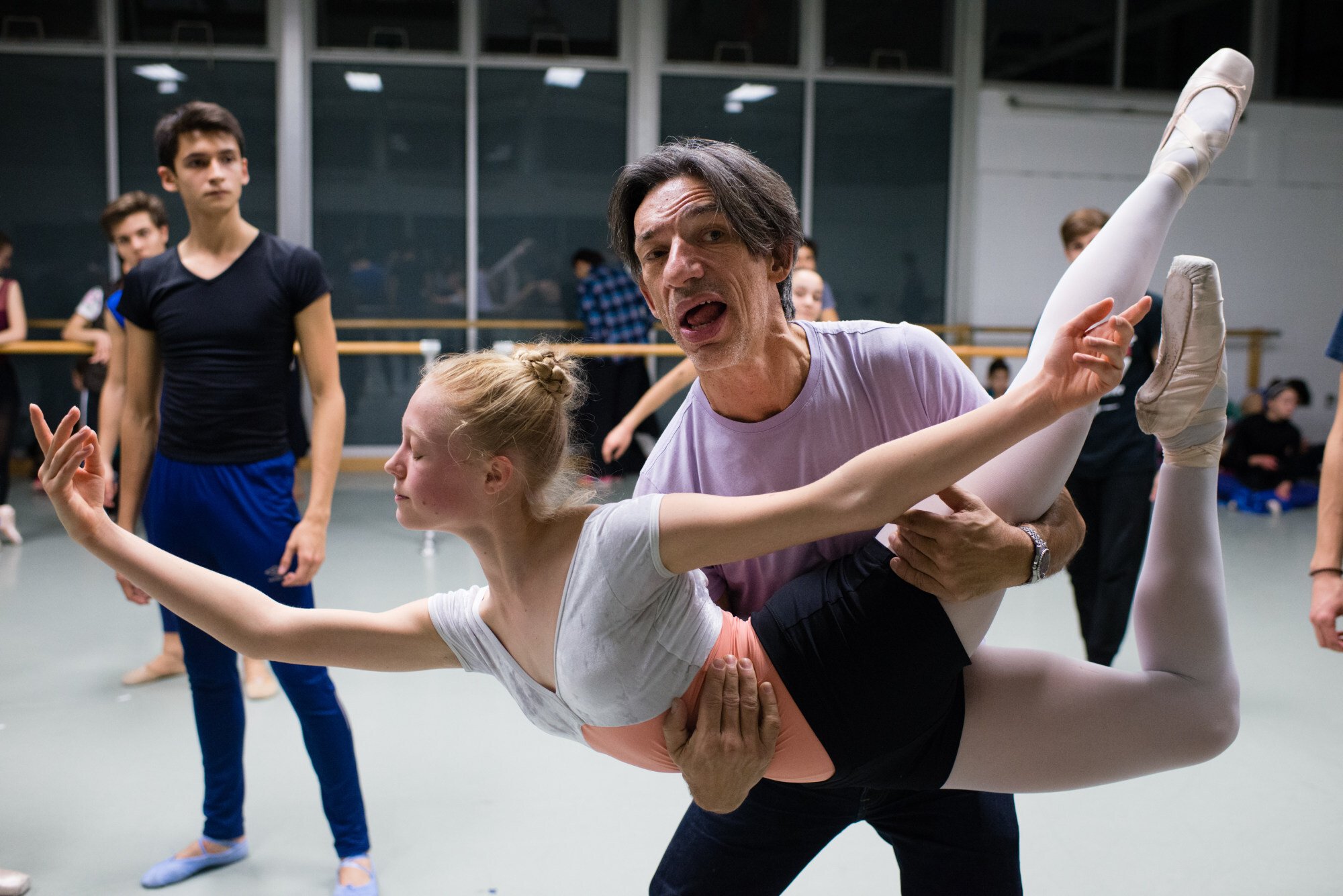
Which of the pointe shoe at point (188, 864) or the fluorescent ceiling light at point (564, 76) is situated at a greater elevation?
the fluorescent ceiling light at point (564, 76)

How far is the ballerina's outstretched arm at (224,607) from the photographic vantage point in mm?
1340

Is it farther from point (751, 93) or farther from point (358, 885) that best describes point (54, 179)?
point (358, 885)

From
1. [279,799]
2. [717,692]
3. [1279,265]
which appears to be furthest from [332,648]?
[1279,265]

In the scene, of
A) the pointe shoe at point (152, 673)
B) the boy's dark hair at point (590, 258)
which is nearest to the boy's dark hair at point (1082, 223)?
the pointe shoe at point (152, 673)

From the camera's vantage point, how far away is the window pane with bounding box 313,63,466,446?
8180 millimetres

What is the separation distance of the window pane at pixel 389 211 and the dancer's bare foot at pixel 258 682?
4.88m

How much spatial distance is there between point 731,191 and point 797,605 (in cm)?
56

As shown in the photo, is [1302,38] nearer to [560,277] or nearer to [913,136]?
[913,136]

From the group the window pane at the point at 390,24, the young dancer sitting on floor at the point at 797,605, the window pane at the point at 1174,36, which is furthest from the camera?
the window pane at the point at 1174,36

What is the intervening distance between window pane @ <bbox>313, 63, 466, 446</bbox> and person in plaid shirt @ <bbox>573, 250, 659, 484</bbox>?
3.72 ft

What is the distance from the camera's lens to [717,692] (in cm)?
134

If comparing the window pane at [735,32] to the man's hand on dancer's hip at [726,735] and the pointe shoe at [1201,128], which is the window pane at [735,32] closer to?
the pointe shoe at [1201,128]

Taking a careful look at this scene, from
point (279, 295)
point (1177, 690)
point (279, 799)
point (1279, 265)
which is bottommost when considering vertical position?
point (279, 799)

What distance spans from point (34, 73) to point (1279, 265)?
32.9 ft
